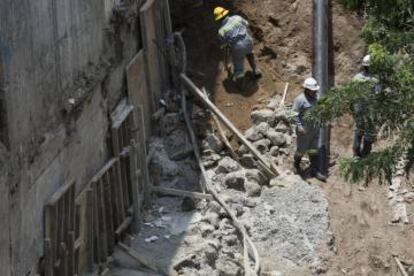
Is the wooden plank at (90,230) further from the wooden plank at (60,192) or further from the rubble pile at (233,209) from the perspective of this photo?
the rubble pile at (233,209)


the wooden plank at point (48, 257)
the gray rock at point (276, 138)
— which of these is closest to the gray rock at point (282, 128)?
the gray rock at point (276, 138)

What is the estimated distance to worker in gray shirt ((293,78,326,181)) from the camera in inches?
766

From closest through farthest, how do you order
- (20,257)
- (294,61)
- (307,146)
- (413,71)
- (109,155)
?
(413,71) < (20,257) < (109,155) < (307,146) < (294,61)

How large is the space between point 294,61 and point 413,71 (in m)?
9.22

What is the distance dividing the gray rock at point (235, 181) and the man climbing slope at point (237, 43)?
252 cm

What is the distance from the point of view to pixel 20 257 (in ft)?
44.2

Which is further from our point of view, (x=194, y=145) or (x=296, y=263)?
(x=194, y=145)

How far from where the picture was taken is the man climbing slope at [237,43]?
20891 mm

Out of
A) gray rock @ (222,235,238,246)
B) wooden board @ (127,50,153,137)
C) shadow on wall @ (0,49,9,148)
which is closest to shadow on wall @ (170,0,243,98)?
wooden board @ (127,50,153,137)

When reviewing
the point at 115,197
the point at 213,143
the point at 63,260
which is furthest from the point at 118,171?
the point at 213,143

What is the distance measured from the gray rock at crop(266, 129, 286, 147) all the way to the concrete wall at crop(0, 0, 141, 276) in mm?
3588

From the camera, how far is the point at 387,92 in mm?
12758

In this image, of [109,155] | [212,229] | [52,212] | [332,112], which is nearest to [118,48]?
[109,155]

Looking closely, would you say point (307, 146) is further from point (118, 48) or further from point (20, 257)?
point (20, 257)
